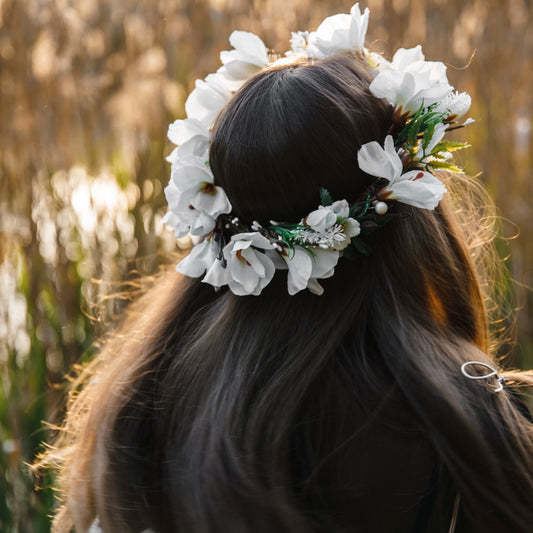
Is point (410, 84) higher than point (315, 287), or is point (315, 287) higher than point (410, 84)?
point (410, 84)

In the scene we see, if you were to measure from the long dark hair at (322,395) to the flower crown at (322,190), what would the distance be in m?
0.03

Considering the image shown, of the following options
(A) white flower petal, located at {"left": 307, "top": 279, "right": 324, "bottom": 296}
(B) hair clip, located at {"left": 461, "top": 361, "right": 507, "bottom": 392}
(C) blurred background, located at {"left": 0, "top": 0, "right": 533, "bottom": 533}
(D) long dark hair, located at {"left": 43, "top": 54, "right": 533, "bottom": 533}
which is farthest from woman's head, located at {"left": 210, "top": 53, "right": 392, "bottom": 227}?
(C) blurred background, located at {"left": 0, "top": 0, "right": 533, "bottom": 533}

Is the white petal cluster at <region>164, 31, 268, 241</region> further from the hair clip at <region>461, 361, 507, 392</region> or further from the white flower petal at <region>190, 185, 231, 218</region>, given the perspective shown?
the hair clip at <region>461, 361, 507, 392</region>

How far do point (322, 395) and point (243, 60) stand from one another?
1.97 ft

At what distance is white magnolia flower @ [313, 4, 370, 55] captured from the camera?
1093 millimetres

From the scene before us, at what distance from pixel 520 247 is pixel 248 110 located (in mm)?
1910

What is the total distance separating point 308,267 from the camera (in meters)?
0.97

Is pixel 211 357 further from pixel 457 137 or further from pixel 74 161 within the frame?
pixel 457 137

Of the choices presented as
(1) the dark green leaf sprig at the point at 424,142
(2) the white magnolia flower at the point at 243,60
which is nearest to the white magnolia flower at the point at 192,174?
(2) the white magnolia flower at the point at 243,60

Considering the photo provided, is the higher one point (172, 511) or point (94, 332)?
point (94, 332)

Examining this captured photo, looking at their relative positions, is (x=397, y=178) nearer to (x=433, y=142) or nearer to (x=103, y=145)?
(x=433, y=142)

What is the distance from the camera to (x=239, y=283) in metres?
0.99

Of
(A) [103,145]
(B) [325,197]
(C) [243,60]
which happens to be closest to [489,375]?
(B) [325,197]

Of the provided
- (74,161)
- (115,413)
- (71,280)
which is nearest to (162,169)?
(74,161)
